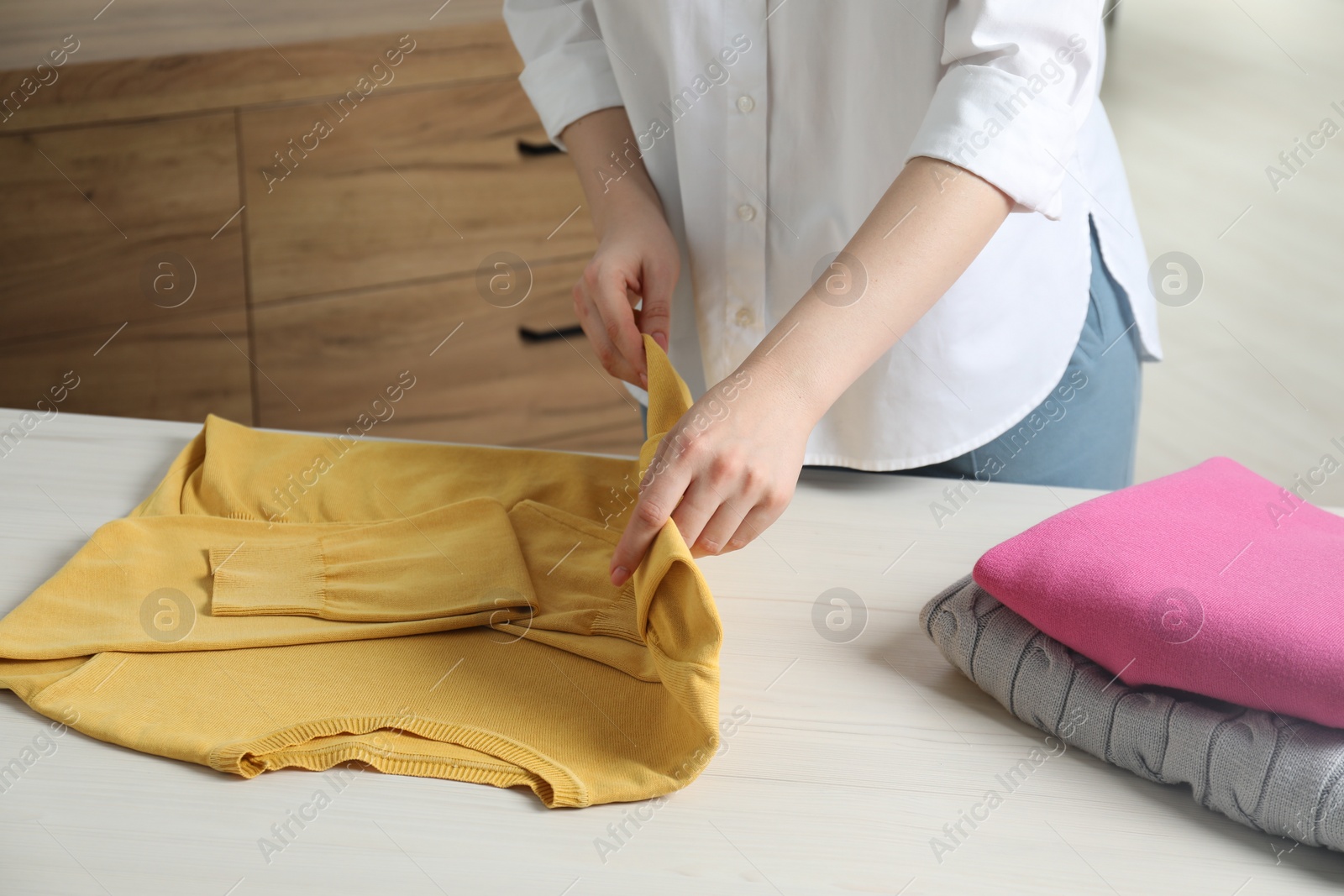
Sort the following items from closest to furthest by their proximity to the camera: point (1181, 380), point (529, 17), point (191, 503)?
point (191, 503) → point (529, 17) → point (1181, 380)

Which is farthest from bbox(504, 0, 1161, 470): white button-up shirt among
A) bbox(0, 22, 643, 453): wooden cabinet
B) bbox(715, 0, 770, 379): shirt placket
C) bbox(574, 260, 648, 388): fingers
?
bbox(0, 22, 643, 453): wooden cabinet

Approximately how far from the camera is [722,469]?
580mm

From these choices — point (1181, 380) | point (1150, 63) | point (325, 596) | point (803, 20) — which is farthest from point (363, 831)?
point (1150, 63)

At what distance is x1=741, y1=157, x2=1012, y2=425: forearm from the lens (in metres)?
0.61

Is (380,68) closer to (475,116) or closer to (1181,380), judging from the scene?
(475,116)

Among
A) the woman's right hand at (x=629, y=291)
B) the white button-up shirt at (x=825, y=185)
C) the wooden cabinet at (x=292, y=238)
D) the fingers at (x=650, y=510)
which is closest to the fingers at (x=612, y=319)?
the woman's right hand at (x=629, y=291)

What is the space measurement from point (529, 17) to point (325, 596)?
58 centimetres

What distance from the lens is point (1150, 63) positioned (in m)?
2.46

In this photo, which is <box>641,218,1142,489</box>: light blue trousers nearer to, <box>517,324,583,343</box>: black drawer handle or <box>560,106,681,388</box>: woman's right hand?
<box>560,106,681,388</box>: woman's right hand

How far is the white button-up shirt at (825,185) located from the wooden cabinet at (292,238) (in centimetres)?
102

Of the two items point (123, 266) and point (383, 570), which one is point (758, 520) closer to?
point (383, 570)

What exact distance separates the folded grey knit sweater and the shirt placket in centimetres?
32

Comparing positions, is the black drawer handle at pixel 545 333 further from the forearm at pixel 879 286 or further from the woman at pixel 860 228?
the forearm at pixel 879 286

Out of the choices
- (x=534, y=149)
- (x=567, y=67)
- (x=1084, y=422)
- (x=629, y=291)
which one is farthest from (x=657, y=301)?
(x=534, y=149)
